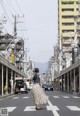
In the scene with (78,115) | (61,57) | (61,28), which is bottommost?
(78,115)

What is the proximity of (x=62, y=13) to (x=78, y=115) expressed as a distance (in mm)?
137259

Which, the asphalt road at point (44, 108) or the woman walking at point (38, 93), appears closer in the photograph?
the asphalt road at point (44, 108)

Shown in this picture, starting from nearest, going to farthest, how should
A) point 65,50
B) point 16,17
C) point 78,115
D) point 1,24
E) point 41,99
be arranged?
point 78,115, point 41,99, point 1,24, point 16,17, point 65,50

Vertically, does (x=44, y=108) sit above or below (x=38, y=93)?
below

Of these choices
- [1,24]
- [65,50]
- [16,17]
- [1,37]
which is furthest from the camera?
[1,37]

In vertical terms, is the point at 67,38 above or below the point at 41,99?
above

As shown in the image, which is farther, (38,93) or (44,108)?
(44,108)

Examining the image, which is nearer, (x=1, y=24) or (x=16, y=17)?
(x=1, y=24)

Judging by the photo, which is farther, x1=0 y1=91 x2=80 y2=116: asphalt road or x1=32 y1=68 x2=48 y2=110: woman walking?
x1=32 y1=68 x2=48 y2=110: woman walking

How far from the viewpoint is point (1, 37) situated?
137m

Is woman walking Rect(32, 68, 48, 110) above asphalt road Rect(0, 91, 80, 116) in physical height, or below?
above

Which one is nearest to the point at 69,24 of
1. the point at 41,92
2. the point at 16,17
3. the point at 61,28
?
the point at 61,28

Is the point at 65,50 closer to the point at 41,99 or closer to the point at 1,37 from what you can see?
the point at 1,37

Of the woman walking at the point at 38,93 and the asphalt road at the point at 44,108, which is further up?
the woman walking at the point at 38,93
